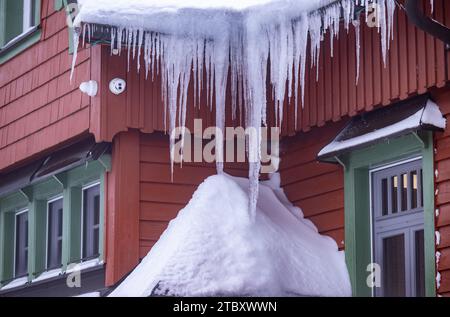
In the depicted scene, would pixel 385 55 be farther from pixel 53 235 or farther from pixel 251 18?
pixel 53 235

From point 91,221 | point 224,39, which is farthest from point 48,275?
point 224,39

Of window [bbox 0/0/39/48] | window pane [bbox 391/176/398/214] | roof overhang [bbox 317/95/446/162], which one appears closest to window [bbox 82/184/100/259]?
window [bbox 0/0/39/48]

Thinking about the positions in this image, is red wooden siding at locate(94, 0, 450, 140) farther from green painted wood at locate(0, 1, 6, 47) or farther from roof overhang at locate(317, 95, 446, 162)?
green painted wood at locate(0, 1, 6, 47)

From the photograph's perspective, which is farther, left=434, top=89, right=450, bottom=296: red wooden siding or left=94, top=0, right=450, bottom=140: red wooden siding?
left=94, top=0, right=450, bottom=140: red wooden siding

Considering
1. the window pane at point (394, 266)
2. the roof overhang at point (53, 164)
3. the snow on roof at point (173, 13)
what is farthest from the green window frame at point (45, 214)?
the window pane at point (394, 266)

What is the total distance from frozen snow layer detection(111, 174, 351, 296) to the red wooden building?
31 cm

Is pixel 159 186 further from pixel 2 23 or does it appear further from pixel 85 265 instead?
pixel 2 23

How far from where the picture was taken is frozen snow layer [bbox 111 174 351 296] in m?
13.6

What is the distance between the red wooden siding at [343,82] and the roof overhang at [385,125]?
0.41 feet

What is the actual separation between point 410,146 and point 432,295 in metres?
1.66

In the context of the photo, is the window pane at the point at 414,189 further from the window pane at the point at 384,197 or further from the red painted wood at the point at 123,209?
the red painted wood at the point at 123,209

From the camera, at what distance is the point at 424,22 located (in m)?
12.5

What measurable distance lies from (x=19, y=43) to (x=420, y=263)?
720 cm

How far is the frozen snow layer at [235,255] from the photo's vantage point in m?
13.6
